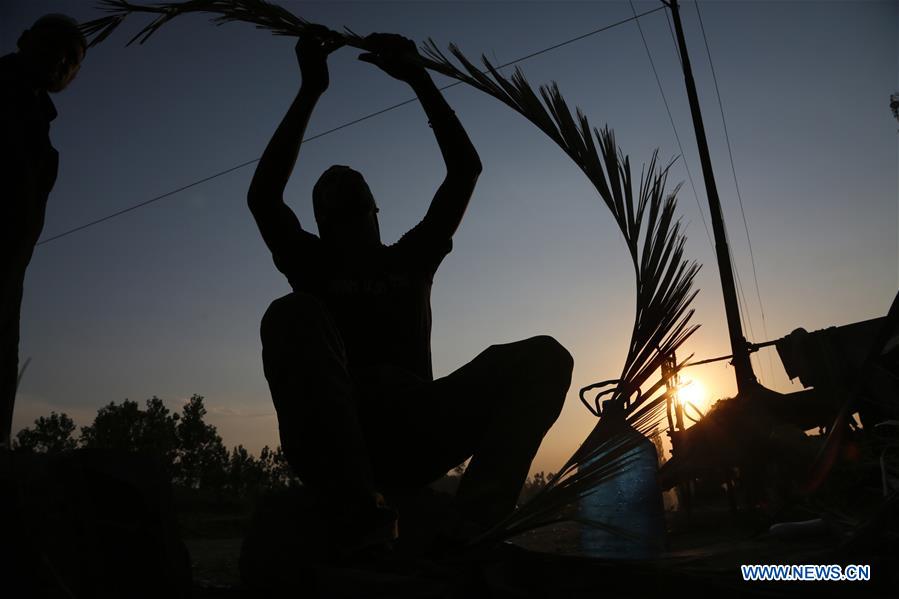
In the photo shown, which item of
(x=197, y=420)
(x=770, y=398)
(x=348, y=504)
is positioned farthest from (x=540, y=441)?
A: (x=197, y=420)

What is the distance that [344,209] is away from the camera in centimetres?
159

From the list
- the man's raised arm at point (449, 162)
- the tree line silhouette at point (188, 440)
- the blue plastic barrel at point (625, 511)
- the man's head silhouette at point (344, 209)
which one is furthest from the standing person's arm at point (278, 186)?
the tree line silhouette at point (188, 440)

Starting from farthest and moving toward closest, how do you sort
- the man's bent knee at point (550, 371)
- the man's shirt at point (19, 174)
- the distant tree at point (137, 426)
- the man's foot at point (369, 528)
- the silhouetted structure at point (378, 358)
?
→ the distant tree at point (137, 426), the man's shirt at point (19, 174), the man's bent knee at point (550, 371), the silhouetted structure at point (378, 358), the man's foot at point (369, 528)

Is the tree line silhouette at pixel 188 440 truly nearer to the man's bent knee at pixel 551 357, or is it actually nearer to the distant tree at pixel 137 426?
the distant tree at pixel 137 426

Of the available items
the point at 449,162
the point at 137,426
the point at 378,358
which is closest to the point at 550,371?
the point at 378,358

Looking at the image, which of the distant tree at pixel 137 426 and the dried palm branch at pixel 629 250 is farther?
the distant tree at pixel 137 426

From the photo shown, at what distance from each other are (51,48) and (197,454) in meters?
45.4

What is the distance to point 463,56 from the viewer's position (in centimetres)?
160

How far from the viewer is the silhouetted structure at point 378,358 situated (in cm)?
96

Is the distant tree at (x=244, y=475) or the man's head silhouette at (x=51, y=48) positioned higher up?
the man's head silhouette at (x=51, y=48)

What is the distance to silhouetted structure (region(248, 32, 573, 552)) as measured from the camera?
0.96m

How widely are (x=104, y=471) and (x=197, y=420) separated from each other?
46.2m

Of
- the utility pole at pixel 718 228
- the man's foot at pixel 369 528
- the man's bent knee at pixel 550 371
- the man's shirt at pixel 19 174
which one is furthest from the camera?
the utility pole at pixel 718 228

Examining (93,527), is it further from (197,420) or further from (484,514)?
(197,420)
